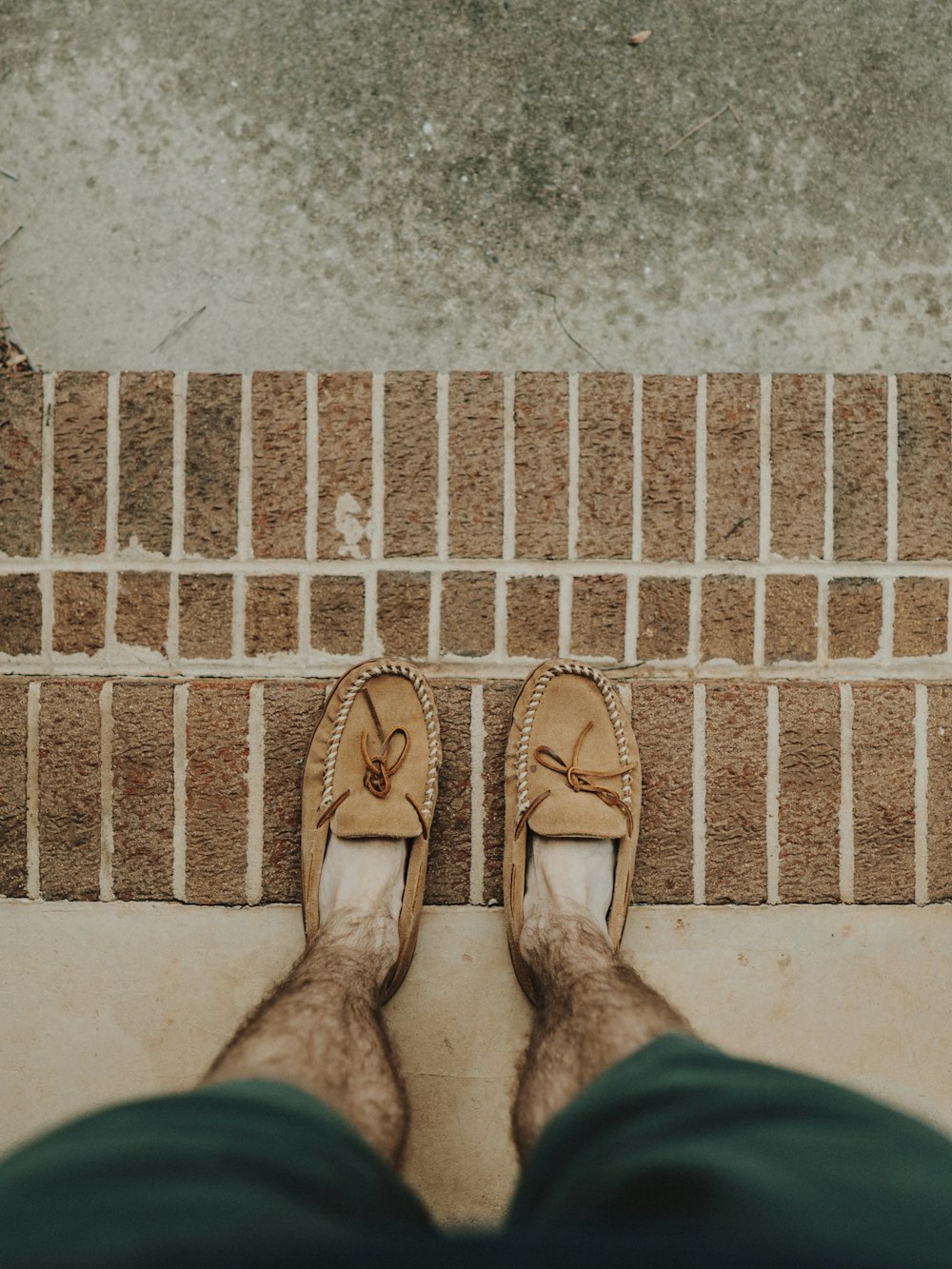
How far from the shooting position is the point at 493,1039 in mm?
1829

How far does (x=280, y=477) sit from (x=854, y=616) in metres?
1.28

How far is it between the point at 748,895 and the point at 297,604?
3.79ft

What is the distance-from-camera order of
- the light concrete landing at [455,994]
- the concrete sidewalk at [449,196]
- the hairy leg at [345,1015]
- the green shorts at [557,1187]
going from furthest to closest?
the concrete sidewalk at [449,196] < the light concrete landing at [455,994] < the hairy leg at [345,1015] < the green shorts at [557,1187]

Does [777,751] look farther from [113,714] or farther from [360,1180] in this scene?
[113,714]

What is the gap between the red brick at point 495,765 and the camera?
75.7 inches

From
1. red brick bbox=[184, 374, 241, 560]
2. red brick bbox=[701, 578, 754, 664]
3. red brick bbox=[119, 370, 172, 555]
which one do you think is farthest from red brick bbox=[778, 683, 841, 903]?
red brick bbox=[119, 370, 172, 555]

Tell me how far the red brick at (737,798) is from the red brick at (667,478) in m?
0.33

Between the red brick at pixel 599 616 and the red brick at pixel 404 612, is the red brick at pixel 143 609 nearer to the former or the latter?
the red brick at pixel 404 612

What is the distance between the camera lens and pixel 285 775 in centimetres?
192

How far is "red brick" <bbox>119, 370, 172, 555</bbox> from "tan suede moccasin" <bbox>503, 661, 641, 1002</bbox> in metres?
0.87

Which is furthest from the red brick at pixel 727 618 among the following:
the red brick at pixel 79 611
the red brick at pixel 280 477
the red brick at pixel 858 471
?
the red brick at pixel 79 611

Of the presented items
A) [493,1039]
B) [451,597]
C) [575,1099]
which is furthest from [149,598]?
[575,1099]

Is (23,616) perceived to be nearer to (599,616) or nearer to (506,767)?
(506,767)

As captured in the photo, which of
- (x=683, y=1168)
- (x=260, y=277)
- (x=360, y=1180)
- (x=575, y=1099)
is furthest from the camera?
(x=260, y=277)
